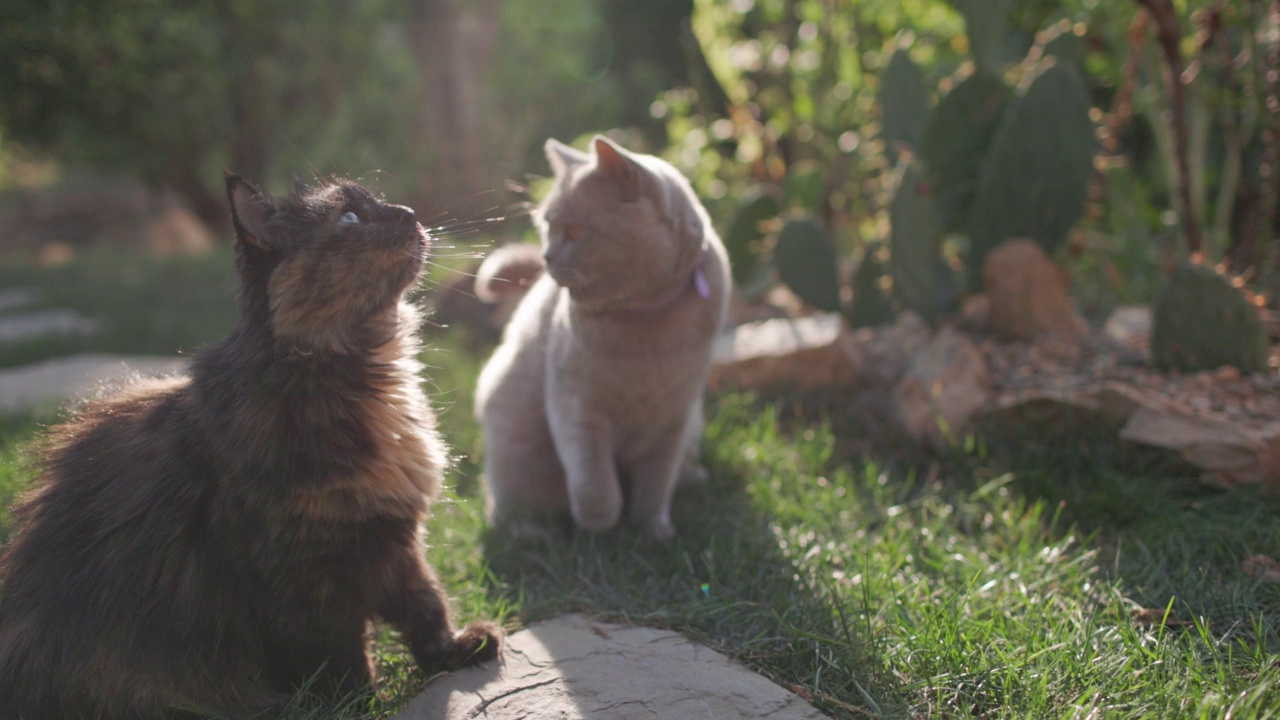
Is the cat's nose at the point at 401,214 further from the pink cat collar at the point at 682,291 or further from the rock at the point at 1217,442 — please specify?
the rock at the point at 1217,442

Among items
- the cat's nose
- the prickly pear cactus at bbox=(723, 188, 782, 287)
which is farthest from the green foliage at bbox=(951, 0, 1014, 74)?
the cat's nose

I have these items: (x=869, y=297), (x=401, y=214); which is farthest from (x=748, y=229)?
(x=401, y=214)

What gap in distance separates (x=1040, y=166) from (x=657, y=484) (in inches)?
90.9

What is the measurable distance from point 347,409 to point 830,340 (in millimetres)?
2636

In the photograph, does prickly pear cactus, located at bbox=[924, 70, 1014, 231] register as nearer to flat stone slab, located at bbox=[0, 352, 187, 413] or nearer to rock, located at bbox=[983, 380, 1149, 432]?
rock, located at bbox=[983, 380, 1149, 432]

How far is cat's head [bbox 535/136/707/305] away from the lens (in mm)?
2553

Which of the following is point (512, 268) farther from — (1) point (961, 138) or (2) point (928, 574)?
(1) point (961, 138)

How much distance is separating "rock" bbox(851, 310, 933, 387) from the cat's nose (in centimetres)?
267

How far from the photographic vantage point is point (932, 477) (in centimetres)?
342

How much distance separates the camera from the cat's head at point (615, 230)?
2553 mm

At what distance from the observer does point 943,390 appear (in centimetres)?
373

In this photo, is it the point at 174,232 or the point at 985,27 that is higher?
the point at 985,27

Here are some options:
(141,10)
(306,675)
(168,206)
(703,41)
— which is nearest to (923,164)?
(703,41)

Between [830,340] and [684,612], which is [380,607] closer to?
[684,612]
